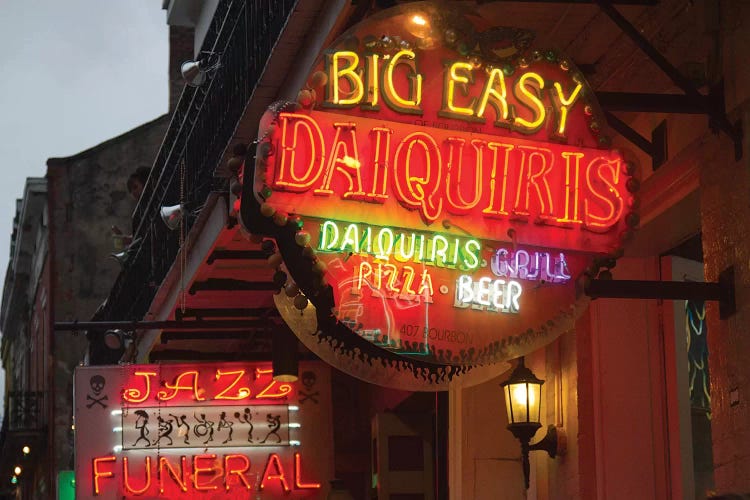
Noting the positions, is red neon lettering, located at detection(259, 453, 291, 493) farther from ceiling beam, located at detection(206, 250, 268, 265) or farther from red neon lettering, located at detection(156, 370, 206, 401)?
ceiling beam, located at detection(206, 250, 268, 265)

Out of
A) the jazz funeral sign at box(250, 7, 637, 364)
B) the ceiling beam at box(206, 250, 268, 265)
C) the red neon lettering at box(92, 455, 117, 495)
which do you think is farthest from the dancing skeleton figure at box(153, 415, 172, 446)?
the jazz funeral sign at box(250, 7, 637, 364)

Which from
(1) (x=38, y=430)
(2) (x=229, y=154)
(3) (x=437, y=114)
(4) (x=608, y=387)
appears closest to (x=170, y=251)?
(2) (x=229, y=154)

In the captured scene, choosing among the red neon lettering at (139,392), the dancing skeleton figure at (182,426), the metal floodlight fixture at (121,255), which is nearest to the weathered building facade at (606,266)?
the red neon lettering at (139,392)

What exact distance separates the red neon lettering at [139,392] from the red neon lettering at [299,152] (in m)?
6.99

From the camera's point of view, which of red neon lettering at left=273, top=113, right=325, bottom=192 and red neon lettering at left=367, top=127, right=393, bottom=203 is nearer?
red neon lettering at left=273, top=113, right=325, bottom=192

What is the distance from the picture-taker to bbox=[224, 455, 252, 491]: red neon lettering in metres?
13.5

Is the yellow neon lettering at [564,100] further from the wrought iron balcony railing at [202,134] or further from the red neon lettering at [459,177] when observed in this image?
the wrought iron balcony railing at [202,134]

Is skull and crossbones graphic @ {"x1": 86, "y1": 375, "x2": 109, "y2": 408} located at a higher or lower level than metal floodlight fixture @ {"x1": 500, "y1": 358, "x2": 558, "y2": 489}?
higher

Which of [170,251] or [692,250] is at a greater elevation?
[170,251]

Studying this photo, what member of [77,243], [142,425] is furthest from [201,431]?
[77,243]

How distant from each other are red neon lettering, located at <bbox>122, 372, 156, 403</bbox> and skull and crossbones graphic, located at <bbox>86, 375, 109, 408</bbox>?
18 cm

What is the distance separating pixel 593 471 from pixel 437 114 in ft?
9.79

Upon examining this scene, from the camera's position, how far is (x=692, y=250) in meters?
9.34

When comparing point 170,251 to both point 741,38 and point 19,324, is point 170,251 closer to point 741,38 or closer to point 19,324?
point 741,38
